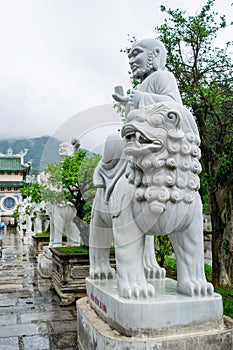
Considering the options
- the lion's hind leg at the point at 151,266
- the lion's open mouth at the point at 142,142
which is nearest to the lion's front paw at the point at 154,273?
the lion's hind leg at the point at 151,266

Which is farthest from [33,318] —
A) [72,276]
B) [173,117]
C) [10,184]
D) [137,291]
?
[10,184]

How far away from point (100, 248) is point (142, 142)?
1.44 m

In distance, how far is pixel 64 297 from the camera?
5.71 m

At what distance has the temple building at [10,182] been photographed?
50.6 metres

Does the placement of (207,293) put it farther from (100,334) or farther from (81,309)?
(81,309)

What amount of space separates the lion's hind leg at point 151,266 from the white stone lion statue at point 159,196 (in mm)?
662

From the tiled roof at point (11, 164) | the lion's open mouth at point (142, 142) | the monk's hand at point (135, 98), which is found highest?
the tiled roof at point (11, 164)

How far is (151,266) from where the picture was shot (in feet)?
11.6

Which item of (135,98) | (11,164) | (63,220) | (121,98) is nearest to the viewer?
(135,98)

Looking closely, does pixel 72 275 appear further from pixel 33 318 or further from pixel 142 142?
pixel 142 142

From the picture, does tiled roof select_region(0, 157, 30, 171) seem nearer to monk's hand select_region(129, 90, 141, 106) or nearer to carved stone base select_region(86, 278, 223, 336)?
monk's hand select_region(129, 90, 141, 106)

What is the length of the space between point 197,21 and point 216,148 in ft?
6.65

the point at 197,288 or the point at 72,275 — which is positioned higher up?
the point at 197,288

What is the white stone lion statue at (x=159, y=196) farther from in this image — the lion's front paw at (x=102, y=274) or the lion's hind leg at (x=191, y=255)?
the lion's front paw at (x=102, y=274)
